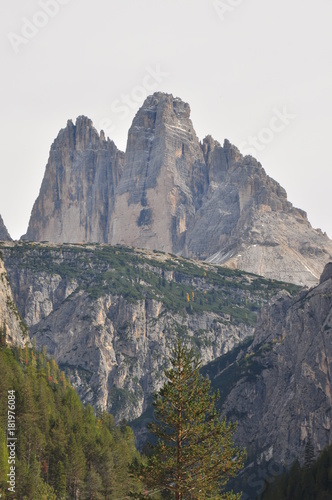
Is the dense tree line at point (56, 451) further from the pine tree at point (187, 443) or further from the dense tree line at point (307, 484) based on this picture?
the pine tree at point (187, 443)

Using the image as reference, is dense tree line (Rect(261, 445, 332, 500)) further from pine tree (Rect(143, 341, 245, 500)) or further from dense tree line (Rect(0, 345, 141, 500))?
pine tree (Rect(143, 341, 245, 500))

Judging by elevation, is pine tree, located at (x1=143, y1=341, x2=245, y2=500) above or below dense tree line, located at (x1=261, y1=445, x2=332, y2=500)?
below

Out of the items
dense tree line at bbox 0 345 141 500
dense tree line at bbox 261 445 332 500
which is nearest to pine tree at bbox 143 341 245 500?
dense tree line at bbox 0 345 141 500

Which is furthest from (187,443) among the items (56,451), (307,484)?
(307,484)

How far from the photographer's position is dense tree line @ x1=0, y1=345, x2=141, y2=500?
12238cm

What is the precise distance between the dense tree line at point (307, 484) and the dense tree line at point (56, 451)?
835 inches

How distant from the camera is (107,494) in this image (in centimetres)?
13338

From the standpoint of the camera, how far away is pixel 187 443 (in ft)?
245

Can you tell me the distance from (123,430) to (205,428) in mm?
121014

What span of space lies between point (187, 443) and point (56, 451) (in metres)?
63.2

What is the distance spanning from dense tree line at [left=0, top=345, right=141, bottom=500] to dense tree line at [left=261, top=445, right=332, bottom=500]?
21.2m

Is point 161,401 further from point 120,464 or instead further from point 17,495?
point 120,464

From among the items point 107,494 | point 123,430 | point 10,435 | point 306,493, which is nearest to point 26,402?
point 10,435

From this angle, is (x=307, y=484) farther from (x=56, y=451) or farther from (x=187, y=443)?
(x=187, y=443)
